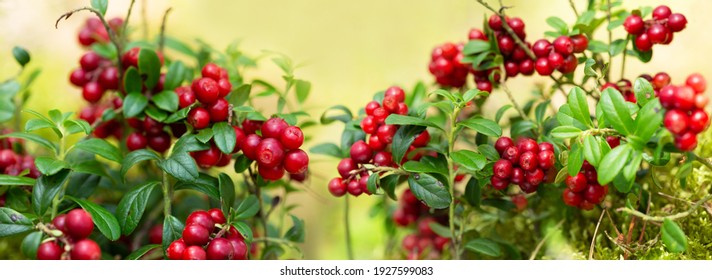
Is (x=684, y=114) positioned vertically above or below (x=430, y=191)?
above

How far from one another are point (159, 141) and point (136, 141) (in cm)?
4

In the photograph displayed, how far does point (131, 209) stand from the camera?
99cm

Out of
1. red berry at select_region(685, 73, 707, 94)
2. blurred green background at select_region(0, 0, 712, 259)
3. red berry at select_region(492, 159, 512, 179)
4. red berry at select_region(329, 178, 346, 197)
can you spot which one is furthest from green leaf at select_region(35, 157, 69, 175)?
blurred green background at select_region(0, 0, 712, 259)

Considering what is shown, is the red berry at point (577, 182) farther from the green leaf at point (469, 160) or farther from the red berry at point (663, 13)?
the red berry at point (663, 13)

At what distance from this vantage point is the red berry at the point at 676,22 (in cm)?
101

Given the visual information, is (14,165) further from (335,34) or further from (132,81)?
(335,34)

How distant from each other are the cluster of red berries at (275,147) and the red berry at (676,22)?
598 millimetres

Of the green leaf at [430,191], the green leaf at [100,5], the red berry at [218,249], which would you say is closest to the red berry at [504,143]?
the green leaf at [430,191]

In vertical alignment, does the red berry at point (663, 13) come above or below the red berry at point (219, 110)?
above

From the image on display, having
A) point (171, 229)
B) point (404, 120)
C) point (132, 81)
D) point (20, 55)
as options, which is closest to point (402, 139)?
point (404, 120)

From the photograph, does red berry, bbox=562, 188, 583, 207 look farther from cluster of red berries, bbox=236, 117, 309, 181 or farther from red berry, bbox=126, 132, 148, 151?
red berry, bbox=126, 132, 148, 151

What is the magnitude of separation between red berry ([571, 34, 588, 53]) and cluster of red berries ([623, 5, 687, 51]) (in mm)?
67

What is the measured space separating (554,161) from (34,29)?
1.77 meters

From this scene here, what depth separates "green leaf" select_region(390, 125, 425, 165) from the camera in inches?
38.2
